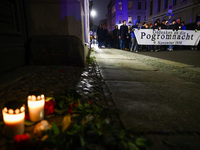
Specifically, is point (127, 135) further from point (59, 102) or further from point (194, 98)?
point (194, 98)

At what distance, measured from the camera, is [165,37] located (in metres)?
10.2

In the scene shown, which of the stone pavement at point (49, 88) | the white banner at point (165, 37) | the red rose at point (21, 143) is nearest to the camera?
the red rose at point (21, 143)

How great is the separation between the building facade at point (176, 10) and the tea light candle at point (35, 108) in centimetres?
1466

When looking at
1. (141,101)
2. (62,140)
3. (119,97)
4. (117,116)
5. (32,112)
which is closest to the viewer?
(62,140)

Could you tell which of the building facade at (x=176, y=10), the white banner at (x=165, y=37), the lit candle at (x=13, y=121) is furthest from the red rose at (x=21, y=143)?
the building facade at (x=176, y=10)

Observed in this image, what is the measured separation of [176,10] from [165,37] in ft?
53.0

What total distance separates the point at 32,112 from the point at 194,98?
1.79 metres

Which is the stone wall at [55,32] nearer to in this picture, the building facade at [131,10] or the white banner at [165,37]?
the white banner at [165,37]

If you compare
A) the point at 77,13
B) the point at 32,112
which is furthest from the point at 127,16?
the point at 32,112

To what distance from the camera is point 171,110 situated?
1505mm

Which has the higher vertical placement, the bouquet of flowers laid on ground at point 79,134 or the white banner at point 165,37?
the white banner at point 165,37

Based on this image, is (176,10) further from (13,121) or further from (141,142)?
(13,121)

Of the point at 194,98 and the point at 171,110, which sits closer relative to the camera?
the point at 171,110

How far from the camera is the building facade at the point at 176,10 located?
18703mm
